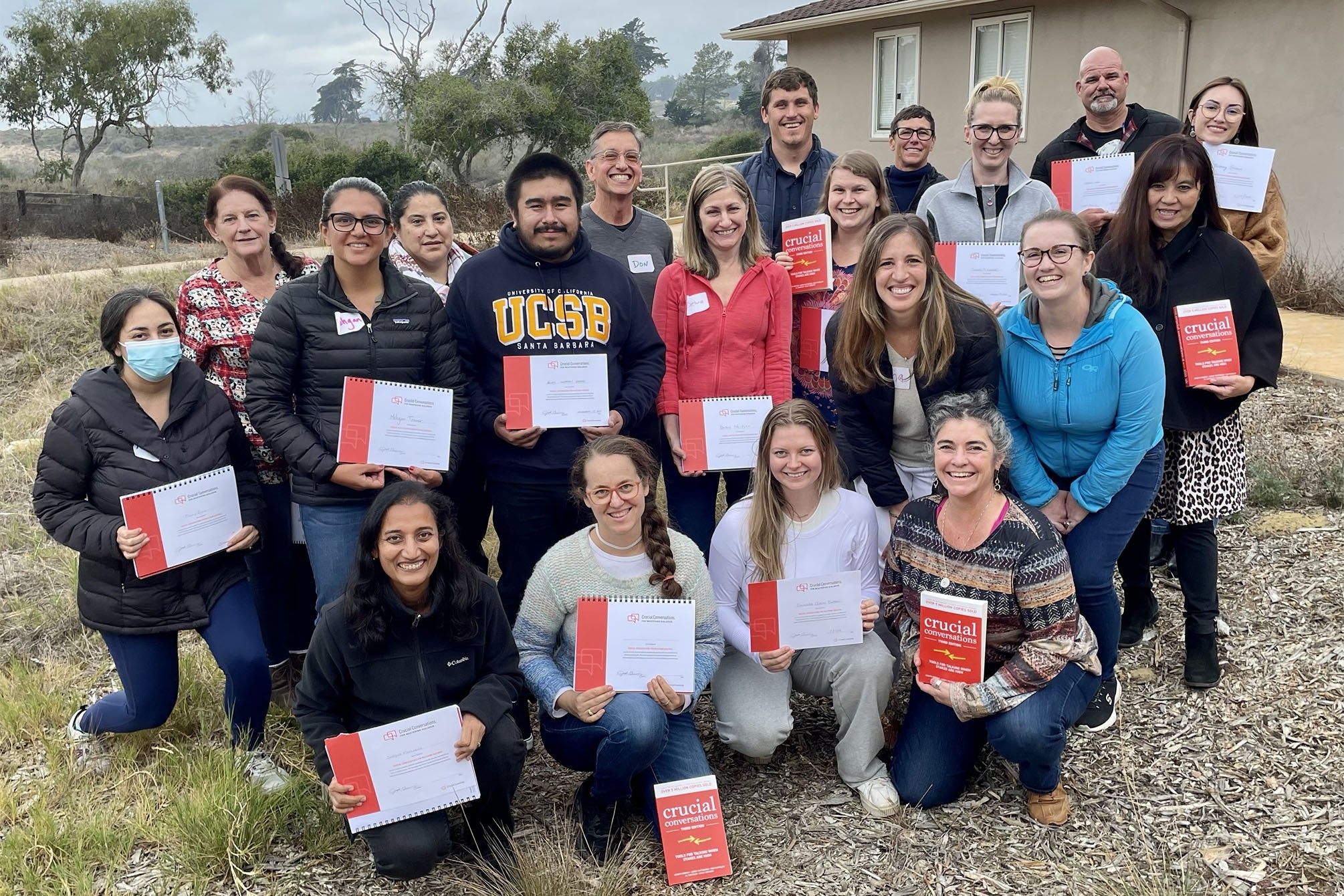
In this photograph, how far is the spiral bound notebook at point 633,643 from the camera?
3521 millimetres

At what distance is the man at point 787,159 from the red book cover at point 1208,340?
77.2 inches

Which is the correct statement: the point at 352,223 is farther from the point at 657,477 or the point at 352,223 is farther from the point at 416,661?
the point at 416,661

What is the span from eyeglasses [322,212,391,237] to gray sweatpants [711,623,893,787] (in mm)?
2221

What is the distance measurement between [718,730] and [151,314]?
2.75 meters

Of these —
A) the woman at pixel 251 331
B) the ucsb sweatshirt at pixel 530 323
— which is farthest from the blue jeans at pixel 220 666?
the ucsb sweatshirt at pixel 530 323

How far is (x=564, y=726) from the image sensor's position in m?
3.57

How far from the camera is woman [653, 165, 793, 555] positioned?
455cm

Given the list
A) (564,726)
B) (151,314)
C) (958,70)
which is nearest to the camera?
(564,726)

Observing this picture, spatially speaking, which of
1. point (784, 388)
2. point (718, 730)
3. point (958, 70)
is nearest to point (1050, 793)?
point (718, 730)

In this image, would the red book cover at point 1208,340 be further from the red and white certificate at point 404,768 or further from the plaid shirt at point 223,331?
the plaid shirt at point 223,331

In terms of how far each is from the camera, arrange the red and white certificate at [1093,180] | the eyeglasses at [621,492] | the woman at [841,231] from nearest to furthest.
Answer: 1. the eyeglasses at [621,492]
2. the woman at [841,231]
3. the red and white certificate at [1093,180]

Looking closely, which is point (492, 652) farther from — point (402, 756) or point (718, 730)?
point (718, 730)

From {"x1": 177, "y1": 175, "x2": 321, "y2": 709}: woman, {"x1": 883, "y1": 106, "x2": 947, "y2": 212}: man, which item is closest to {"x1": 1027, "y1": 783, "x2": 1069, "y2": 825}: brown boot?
{"x1": 883, "y1": 106, "x2": 947, "y2": 212}: man

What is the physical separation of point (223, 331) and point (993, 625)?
131 inches
